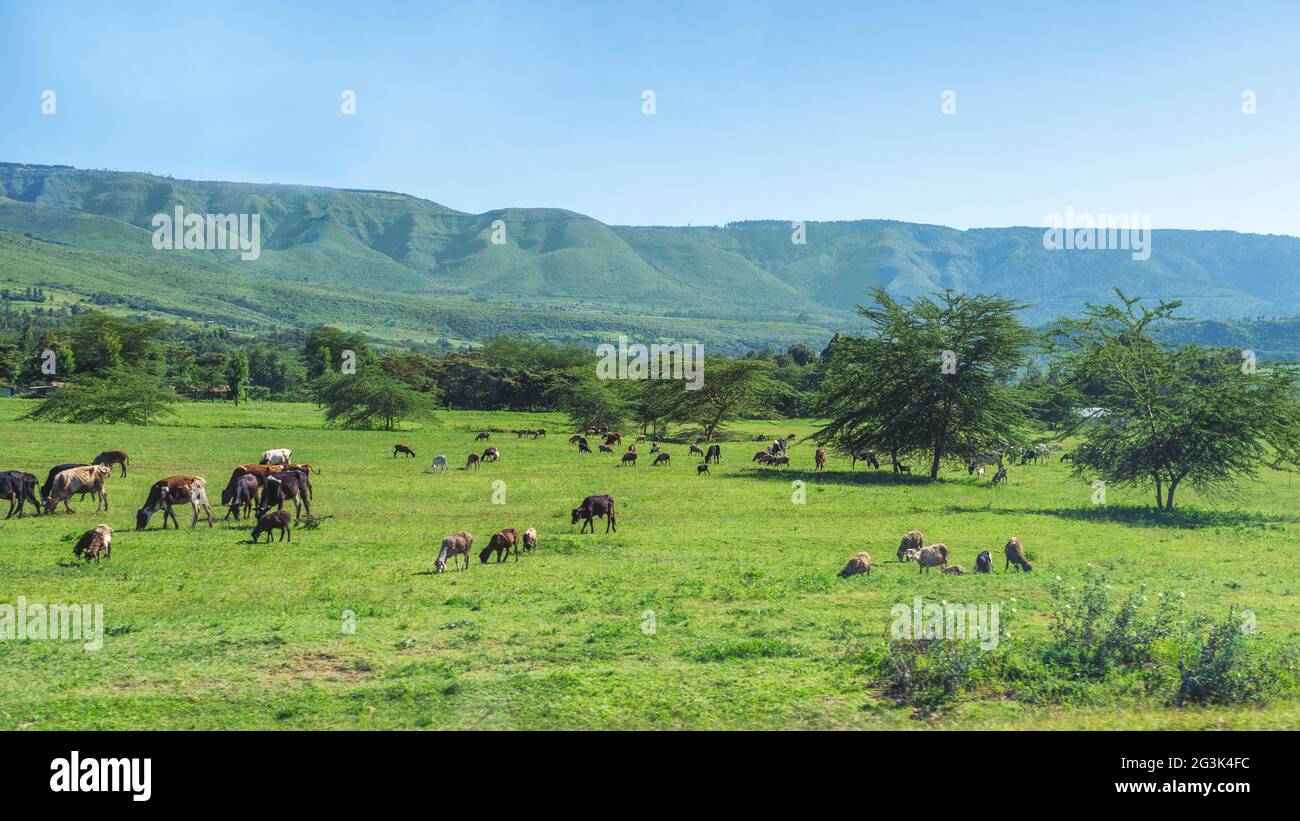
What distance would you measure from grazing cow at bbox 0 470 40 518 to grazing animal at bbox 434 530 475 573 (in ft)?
49.0

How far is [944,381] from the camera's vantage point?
44312 mm

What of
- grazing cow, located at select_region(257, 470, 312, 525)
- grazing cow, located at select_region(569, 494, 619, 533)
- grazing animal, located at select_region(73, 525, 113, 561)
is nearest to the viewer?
grazing animal, located at select_region(73, 525, 113, 561)

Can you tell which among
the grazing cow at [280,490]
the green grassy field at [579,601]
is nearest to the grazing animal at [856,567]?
the green grassy field at [579,601]

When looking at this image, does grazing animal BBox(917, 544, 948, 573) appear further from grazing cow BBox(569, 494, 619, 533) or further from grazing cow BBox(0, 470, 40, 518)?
grazing cow BBox(0, 470, 40, 518)

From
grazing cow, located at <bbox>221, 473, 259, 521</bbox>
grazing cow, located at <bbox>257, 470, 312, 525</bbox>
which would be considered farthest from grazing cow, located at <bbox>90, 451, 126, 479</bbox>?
grazing cow, located at <bbox>257, 470, 312, 525</bbox>

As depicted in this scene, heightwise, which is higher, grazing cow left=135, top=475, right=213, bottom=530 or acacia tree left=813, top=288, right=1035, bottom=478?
acacia tree left=813, top=288, right=1035, bottom=478

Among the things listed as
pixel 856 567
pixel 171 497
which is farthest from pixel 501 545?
pixel 171 497

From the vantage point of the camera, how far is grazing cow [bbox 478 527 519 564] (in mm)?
21438

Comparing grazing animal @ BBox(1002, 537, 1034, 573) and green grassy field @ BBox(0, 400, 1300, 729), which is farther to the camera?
grazing animal @ BBox(1002, 537, 1034, 573)

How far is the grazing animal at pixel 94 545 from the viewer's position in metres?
19.5

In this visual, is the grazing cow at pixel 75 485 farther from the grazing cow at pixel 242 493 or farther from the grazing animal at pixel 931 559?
the grazing animal at pixel 931 559

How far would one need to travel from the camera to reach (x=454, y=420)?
8144 centimetres
